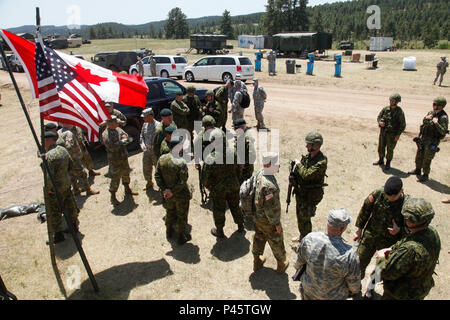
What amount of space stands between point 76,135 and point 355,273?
6.78m

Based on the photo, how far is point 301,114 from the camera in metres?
12.7

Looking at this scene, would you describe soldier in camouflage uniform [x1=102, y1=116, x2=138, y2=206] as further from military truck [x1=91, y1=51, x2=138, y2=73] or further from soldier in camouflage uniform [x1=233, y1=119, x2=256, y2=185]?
military truck [x1=91, y1=51, x2=138, y2=73]

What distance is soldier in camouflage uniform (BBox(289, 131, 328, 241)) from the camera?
179 inches

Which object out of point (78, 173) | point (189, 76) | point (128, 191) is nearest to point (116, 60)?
point (189, 76)

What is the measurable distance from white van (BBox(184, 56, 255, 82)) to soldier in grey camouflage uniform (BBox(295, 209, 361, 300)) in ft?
53.3

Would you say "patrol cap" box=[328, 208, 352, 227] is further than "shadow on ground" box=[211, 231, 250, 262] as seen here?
No

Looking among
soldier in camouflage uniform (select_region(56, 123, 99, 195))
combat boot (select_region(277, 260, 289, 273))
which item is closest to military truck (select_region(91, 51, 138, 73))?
soldier in camouflage uniform (select_region(56, 123, 99, 195))

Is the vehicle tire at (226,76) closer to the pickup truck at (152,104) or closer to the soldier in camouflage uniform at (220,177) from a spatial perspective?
the pickup truck at (152,104)

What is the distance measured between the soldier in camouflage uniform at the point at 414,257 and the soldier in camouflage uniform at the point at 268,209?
1.43 metres

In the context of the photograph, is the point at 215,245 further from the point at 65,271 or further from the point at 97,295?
the point at 65,271

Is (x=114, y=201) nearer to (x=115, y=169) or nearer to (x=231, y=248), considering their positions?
(x=115, y=169)

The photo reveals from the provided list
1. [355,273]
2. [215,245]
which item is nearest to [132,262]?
[215,245]

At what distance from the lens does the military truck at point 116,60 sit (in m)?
22.8
